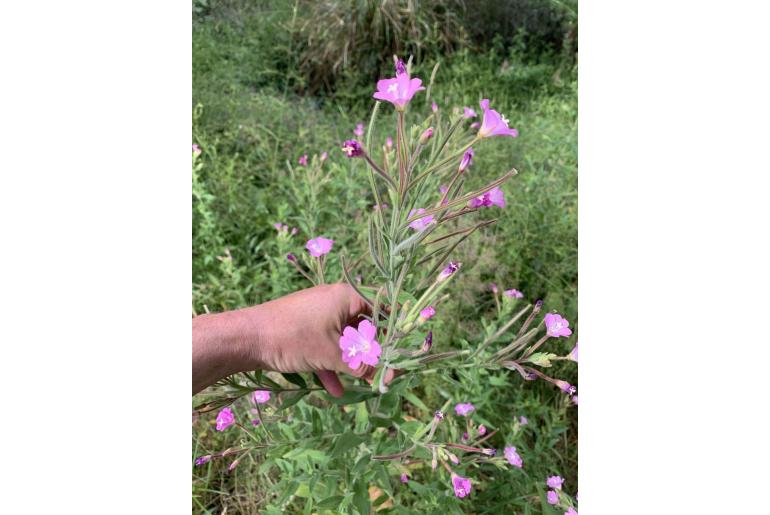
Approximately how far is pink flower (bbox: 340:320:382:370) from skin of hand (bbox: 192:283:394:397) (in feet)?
0.49

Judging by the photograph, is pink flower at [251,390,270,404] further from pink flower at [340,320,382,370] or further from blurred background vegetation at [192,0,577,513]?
blurred background vegetation at [192,0,577,513]

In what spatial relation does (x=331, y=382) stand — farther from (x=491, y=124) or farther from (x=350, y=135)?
(x=350, y=135)

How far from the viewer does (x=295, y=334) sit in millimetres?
909

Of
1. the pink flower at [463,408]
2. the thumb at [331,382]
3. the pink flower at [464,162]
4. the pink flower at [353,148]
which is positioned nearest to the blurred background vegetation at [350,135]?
the pink flower at [463,408]

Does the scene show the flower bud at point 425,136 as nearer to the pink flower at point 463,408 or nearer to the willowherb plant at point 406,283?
the willowherb plant at point 406,283

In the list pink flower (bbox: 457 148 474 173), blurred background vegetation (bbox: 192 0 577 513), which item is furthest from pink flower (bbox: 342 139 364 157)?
blurred background vegetation (bbox: 192 0 577 513)

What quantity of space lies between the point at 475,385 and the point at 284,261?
657 millimetres

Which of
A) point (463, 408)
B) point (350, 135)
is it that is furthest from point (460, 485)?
point (350, 135)

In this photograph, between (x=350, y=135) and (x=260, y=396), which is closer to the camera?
(x=260, y=396)

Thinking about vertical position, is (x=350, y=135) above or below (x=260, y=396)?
below

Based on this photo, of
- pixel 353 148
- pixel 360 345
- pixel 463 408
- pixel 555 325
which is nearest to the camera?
pixel 353 148

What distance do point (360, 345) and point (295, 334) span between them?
20 centimetres

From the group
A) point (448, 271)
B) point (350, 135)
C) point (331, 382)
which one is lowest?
point (350, 135)
